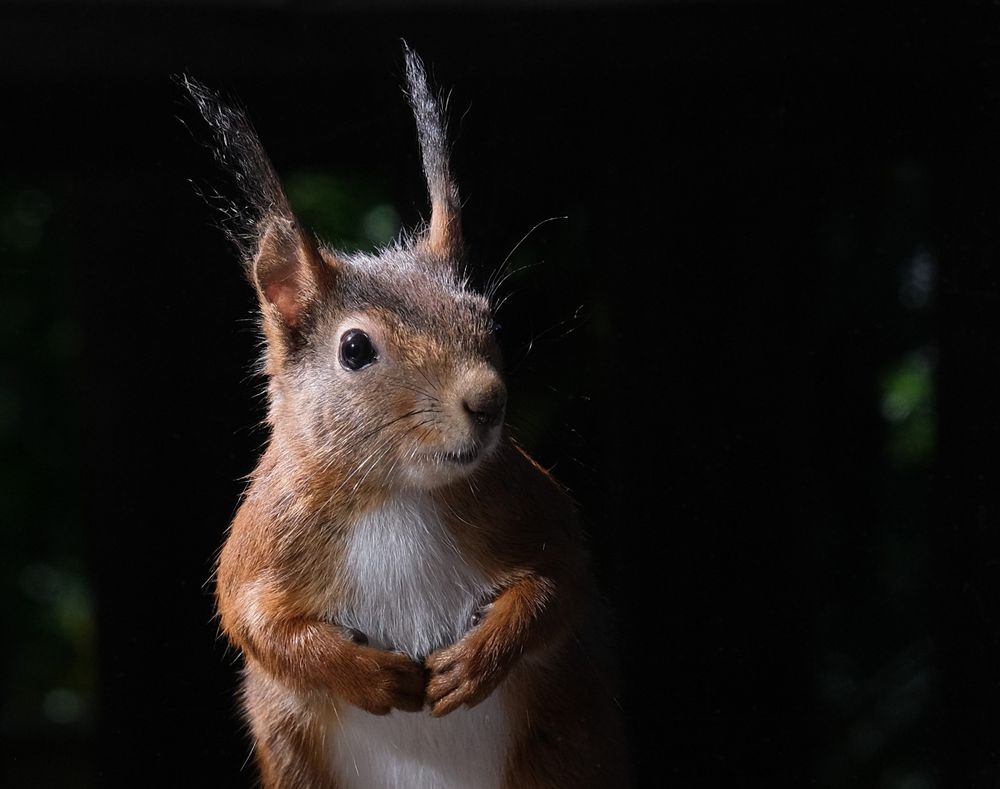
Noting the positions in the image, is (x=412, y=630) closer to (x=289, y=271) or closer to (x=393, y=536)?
(x=393, y=536)

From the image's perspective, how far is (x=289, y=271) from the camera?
0.69 metres

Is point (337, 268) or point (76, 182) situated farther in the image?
point (76, 182)

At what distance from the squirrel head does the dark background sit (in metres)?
0.06

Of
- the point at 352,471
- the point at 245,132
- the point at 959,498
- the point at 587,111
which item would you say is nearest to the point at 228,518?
the point at 352,471

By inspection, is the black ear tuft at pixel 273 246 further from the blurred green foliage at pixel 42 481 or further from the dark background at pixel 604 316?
the blurred green foliage at pixel 42 481

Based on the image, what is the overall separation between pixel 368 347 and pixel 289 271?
0.23 feet

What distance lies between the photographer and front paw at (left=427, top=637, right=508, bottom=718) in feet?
2.26

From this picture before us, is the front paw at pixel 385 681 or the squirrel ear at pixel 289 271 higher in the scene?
the squirrel ear at pixel 289 271

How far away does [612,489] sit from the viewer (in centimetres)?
80

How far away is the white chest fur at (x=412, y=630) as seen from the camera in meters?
0.71

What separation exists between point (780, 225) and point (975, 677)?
1.38 ft

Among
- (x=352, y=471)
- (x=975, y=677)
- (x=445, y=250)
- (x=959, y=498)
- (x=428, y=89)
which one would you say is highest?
(x=428, y=89)

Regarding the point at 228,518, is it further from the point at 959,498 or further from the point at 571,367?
the point at 959,498

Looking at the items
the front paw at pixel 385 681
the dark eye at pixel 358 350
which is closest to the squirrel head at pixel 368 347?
the dark eye at pixel 358 350
